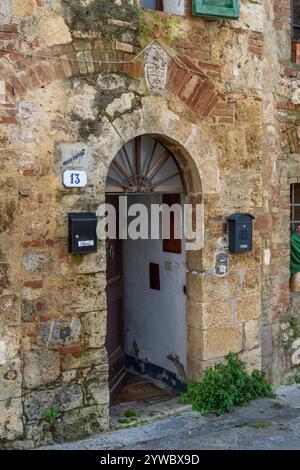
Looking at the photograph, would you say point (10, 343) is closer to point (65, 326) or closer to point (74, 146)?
point (65, 326)

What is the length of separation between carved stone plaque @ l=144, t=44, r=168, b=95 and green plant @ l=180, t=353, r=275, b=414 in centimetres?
270

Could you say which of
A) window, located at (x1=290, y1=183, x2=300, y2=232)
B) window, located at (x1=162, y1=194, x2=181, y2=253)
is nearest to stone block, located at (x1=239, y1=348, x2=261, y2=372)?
window, located at (x1=162, y1=194, x2=181, y2=253)

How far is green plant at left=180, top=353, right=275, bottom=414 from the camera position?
5.52 metres

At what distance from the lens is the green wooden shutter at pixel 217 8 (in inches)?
208

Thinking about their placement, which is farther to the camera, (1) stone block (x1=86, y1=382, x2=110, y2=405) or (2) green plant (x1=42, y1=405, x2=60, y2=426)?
(1) stone block (x1=86, y1=382, x2=110, y2=405)

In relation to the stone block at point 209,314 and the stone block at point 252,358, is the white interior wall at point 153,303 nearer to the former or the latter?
the stone block at point 209,314

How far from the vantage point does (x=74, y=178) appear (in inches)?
187

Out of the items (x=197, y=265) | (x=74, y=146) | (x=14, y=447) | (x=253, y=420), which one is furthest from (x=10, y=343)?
(x=253, y=420)

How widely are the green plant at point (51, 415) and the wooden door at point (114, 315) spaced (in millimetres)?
1343

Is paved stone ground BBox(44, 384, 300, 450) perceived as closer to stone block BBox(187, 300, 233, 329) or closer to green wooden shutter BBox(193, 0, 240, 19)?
stone block BBox(187, 300, 233, 329)

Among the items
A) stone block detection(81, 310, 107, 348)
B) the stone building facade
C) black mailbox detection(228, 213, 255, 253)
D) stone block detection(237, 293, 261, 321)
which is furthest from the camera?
stone block detection(237, 293, 261, 321)

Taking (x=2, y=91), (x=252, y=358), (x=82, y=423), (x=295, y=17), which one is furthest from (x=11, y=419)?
(x=295, y=17)

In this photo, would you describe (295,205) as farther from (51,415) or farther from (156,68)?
(51,415)

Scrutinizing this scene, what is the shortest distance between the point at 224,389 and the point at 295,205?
2357mm
